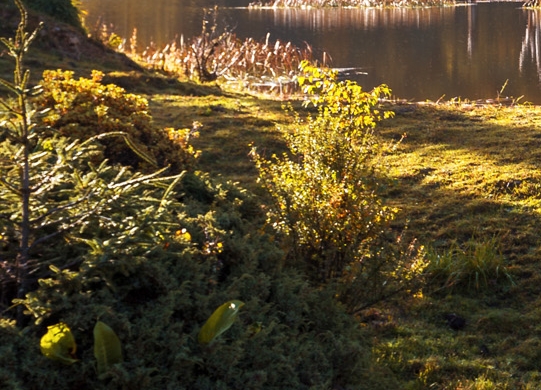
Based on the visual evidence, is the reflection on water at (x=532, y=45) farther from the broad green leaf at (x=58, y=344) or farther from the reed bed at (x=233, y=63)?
the broad green leaf at (x=58, y=344)

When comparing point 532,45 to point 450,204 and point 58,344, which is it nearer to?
point 450,204

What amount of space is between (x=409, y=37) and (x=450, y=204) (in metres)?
21.0

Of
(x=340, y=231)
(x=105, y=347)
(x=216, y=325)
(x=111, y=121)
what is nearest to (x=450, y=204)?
(x=340, y=231)

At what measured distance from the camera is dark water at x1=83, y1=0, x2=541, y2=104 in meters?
Result: 18.4

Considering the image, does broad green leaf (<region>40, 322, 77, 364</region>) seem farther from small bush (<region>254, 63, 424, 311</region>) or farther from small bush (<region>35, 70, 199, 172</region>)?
small bush (<region>35, 70, 199, 172</region>)

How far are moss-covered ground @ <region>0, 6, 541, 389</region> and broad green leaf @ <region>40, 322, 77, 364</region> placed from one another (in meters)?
2.01

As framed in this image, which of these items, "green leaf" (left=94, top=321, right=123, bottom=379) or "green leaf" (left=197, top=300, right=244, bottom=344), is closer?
"green leaf" (left=94, top=321, right=123, bottom=379)

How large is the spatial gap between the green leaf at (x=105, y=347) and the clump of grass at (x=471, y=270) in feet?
11.5

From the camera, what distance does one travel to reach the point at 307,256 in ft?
16.3

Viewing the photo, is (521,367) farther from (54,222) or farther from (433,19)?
(433,19)

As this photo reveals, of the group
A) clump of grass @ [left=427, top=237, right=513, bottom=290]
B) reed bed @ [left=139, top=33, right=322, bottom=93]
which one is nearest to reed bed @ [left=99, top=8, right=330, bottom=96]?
reed bed @ [left=139, top=33, right=322, bottom=93]

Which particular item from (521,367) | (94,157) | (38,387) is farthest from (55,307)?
(521,367)

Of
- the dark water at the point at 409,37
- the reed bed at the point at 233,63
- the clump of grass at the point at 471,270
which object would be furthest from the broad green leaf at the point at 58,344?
the dark water at the point at 409,37

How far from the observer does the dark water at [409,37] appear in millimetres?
18391
